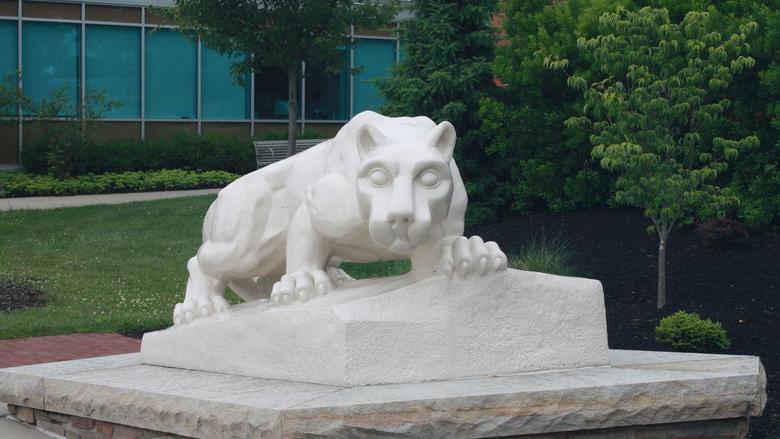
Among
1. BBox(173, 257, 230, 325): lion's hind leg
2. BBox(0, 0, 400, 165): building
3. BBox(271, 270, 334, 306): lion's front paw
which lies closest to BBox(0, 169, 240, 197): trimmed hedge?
BBox(0, 0, 400, 165): building

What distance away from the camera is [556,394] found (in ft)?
18.1

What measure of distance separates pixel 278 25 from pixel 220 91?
23.6 ft

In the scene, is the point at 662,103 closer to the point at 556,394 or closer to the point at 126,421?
the point at 556,394

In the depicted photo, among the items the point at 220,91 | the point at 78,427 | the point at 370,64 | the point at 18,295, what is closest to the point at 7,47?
the point at 220,91

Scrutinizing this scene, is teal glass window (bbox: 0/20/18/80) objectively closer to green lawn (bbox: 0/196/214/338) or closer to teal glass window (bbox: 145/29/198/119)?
teal glass window (bbox: 145/29/198/119)

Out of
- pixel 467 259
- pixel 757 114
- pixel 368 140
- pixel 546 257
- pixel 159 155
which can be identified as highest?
pixel 757 114

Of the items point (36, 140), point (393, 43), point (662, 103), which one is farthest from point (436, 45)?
point (393, 43)

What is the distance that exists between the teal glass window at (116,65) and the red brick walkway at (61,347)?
A: 15465 mm

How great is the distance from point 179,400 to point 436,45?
1001cm

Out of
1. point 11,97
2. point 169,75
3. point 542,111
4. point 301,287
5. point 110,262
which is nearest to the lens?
point 301,287

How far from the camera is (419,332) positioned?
5.75 m

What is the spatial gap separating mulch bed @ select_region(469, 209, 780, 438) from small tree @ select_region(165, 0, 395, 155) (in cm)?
779

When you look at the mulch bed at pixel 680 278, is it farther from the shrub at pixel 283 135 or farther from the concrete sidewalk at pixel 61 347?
the shrub at pixel 283 135

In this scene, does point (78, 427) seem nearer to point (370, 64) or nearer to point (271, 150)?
point (271, 150)
